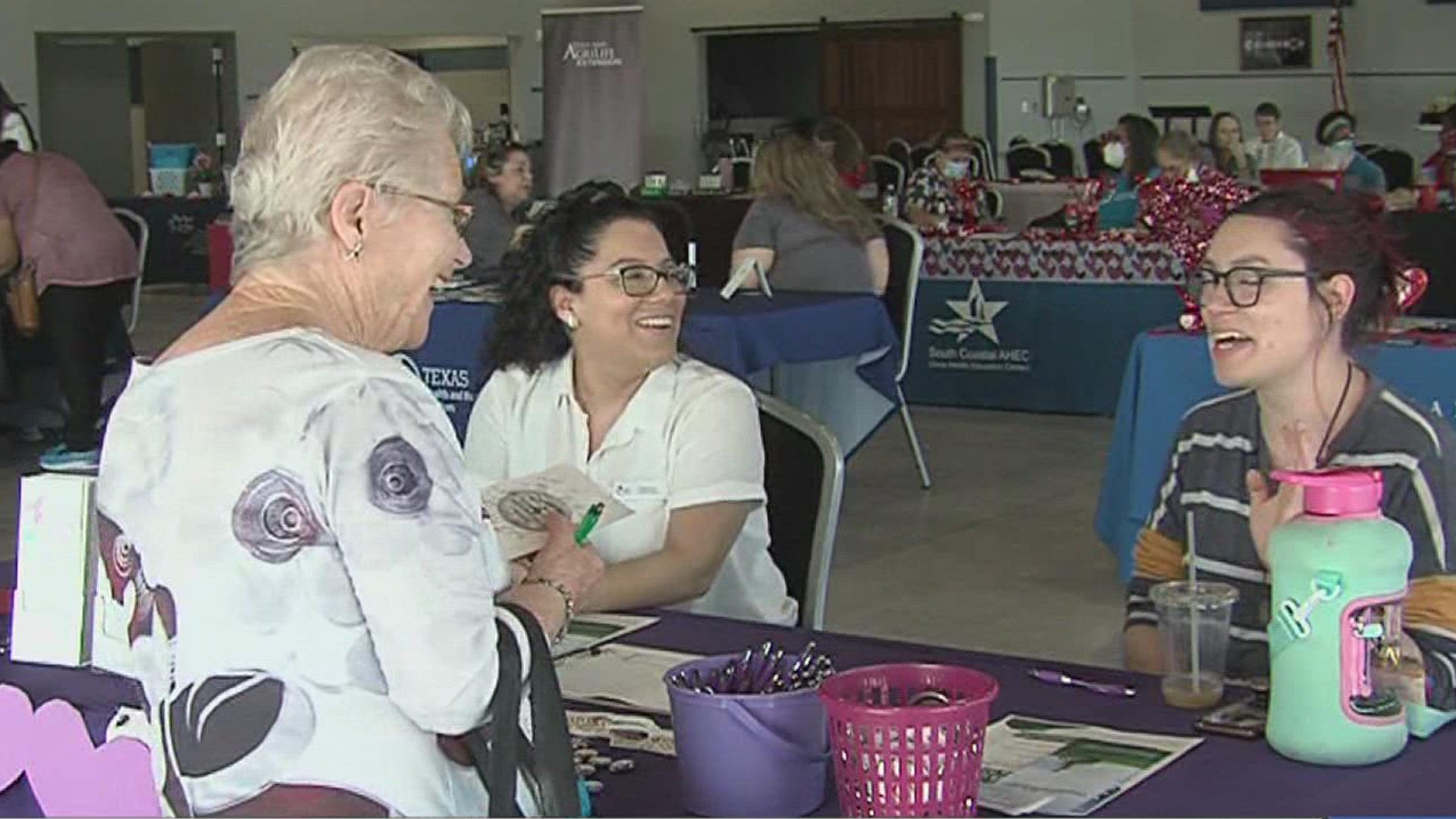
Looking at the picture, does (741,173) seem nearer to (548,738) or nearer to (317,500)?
(548,738)

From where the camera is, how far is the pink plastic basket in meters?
1.43

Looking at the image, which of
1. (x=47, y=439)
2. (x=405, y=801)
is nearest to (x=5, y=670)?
(x=405, y=801)

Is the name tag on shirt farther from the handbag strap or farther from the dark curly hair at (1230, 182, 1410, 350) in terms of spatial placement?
the handbag strap

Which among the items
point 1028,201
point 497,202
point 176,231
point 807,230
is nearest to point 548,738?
point 807,230

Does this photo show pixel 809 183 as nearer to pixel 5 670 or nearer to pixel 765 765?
pixel 5 670

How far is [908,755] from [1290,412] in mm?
830

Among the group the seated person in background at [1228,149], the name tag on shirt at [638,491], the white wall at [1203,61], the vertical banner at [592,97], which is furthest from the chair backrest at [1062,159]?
the name tag on shirt at [638,491]

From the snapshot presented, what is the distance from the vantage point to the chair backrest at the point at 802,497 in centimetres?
260

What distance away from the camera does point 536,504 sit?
2121mm

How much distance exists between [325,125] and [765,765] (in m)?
0.59

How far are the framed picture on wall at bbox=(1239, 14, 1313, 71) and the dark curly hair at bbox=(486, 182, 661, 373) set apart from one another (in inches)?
546

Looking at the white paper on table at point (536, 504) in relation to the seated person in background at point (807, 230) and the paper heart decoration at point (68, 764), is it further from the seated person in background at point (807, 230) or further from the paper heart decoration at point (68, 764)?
the seated person in background at point (807, 230)

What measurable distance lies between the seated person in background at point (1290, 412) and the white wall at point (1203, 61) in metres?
13.8

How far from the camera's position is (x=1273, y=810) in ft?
5.03
